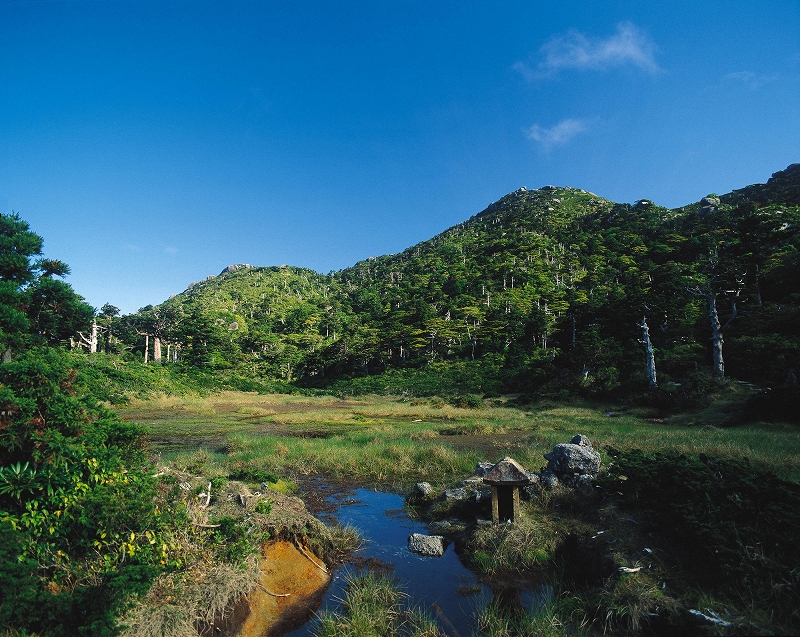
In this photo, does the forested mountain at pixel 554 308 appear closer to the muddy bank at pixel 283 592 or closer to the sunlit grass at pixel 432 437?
the sunlit grass at pixel 432 437

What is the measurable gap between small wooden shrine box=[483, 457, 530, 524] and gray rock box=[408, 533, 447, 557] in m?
1.59

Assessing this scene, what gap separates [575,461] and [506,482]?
348 centimetres

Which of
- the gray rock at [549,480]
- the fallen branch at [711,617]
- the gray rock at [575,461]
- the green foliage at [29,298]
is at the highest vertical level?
the green foliage at [29,298]

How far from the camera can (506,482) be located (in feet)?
34.1

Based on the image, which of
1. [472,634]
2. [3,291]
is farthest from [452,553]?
[3,291]

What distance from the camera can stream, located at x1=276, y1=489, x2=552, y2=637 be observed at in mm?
7496

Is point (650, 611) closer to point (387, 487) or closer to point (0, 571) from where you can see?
point (0, 571)

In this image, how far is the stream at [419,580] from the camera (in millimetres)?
7496

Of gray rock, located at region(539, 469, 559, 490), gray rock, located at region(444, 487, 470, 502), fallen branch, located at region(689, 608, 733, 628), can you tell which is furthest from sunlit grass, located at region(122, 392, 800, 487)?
fallen branch, located at region(689, 608, 733, 628)

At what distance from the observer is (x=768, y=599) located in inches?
239

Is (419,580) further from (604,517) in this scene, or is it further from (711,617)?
(711,617)

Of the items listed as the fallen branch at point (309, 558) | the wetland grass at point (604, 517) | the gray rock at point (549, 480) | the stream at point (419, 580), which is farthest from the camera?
the gray rock at point (549, 480)

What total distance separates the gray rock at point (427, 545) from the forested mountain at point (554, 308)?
1046 inches

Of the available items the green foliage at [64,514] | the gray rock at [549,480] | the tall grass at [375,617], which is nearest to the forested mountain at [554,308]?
the gray rock at [549,480]
